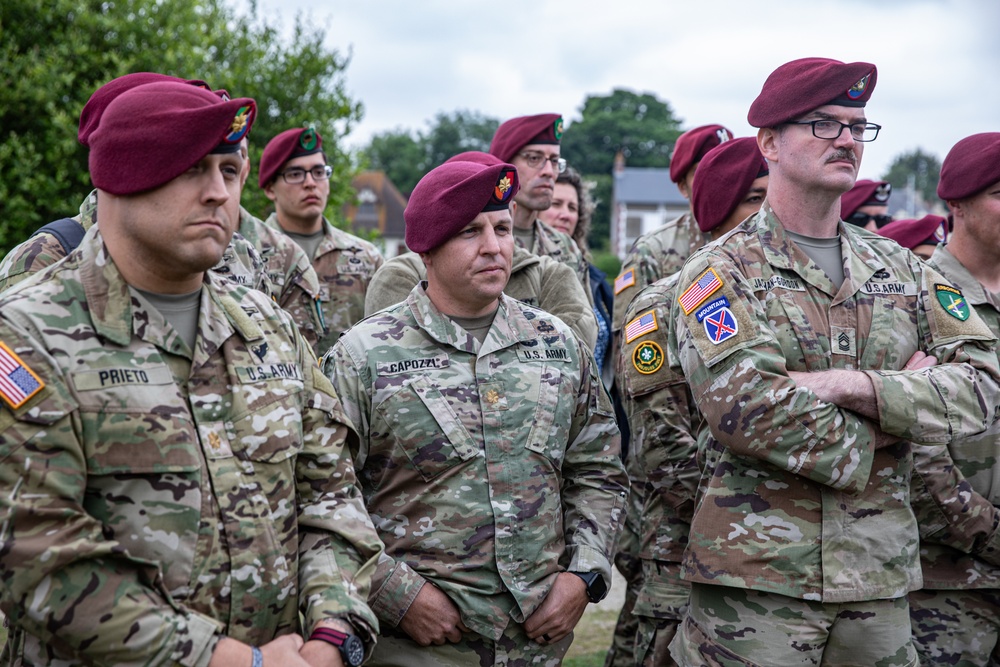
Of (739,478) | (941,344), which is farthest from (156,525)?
(941,344)

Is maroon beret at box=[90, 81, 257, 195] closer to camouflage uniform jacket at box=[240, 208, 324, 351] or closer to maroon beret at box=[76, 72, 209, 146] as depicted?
maroon beret at box=[76, 72, 209, 146]

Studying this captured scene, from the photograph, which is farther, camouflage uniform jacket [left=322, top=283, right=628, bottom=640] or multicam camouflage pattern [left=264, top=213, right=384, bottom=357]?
multicam camouflage pattern [left=264, top=213, right=384, bottom=357]

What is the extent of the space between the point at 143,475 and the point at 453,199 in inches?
58.5

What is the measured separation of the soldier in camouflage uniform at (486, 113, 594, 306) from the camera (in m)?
5.54

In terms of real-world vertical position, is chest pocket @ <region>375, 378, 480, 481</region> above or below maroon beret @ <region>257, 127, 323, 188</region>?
below

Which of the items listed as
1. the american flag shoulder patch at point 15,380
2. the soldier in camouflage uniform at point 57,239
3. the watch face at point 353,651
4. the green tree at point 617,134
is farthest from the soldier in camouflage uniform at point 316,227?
the green tree at point 617,134

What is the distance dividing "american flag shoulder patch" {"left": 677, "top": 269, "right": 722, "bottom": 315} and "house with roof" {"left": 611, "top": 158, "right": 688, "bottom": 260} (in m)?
60.7

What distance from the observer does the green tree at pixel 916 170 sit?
9969 centimetres

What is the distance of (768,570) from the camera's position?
3057mm

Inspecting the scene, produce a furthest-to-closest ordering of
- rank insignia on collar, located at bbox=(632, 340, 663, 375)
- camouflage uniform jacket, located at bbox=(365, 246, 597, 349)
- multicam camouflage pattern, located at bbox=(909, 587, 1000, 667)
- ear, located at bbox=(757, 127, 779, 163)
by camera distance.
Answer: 1. camouflage uniform jacket, located at bbox=(365, 246, 597, 349)
2. rank insignia on collar, located at bbox=(632, 340, 663, 375)
3. multicam camouflage pattern, located at bbox=(909, 587, 1000, 667)
4. ear, located at bbox=(757, 127, 779, 163)

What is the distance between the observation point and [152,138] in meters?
2.23

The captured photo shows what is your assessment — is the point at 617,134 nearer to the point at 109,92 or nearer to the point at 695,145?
the point at 695,145

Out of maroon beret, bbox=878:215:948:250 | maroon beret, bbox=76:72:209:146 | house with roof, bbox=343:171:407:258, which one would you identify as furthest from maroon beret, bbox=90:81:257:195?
house with roof, bbox=343:171:407:258

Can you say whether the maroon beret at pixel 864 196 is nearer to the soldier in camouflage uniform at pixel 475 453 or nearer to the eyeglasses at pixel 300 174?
the eyeglasses at pixel 300 174
